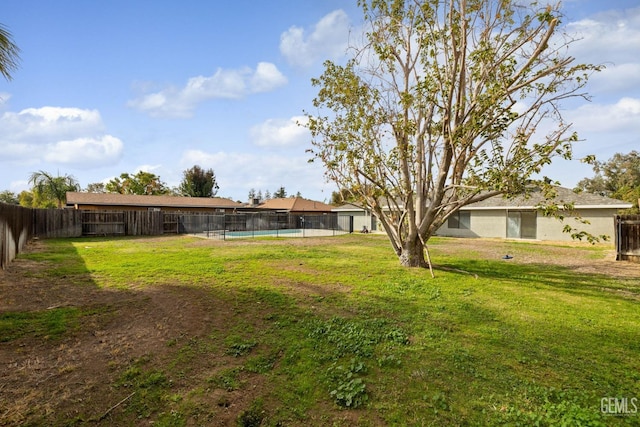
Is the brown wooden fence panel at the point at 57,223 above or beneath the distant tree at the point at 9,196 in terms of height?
beneath

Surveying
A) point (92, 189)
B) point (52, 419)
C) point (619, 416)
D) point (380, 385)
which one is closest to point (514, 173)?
Answer: point (619, 416)

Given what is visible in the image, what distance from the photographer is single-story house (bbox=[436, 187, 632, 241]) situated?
17.4m

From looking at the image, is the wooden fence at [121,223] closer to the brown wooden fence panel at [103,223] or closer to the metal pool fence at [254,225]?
the brown wooden fence panel at [103,223]

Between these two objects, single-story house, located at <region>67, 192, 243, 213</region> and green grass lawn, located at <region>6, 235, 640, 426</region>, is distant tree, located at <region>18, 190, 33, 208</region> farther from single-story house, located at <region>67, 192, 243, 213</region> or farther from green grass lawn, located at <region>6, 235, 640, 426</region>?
green grass lawn, located at <region>6, 235, 640, 426</region>

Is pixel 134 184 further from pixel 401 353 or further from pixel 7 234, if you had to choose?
pixel 401 353

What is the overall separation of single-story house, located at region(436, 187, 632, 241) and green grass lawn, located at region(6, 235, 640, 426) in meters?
13.5

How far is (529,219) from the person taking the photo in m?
20.1

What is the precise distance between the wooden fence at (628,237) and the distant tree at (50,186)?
40.1 m

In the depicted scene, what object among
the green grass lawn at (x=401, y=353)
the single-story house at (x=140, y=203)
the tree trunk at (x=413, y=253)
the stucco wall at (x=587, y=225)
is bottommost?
the green grass lawn at (x=401, y=353)

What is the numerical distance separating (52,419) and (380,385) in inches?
108

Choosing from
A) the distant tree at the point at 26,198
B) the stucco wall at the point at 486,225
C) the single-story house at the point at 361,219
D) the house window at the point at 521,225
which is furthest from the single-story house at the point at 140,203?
the house window at the point at 521,225

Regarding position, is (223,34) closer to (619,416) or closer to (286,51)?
(286,51)

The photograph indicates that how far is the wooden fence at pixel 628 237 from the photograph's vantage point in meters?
10.4

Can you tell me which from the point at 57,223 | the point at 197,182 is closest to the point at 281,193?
the point at 197,182
